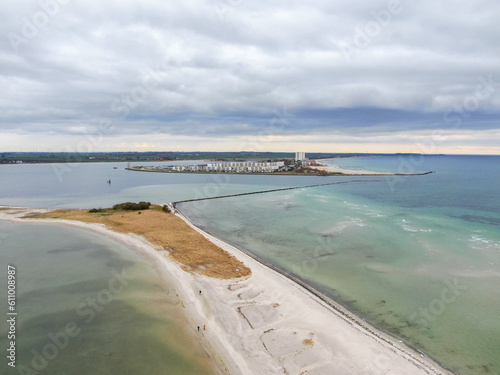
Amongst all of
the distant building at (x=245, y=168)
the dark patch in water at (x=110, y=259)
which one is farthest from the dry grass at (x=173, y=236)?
the distant building at (x=245, y=168)

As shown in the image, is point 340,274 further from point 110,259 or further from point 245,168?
point 245,168

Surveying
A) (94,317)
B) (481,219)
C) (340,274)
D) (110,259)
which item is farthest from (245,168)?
(94,317)

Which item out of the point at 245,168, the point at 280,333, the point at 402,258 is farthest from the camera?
the point at 245,168

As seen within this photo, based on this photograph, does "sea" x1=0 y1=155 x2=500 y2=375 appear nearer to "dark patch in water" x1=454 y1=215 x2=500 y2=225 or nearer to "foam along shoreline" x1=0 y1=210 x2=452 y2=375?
"dark patch in water" x1=454 y1=215 x2=500 y2=225

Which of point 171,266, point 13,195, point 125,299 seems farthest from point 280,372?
point 13,195

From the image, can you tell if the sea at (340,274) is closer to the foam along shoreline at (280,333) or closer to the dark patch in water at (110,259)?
the dark patch in water at (110,259)

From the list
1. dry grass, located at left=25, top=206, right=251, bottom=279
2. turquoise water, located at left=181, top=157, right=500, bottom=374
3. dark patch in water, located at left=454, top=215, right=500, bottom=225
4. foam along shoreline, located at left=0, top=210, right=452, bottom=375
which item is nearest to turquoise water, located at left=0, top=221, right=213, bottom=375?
foam along shoreline, located at left=0, top=210, right=452, bottom=375

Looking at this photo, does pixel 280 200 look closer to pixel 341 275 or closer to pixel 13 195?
pixel 341 275
